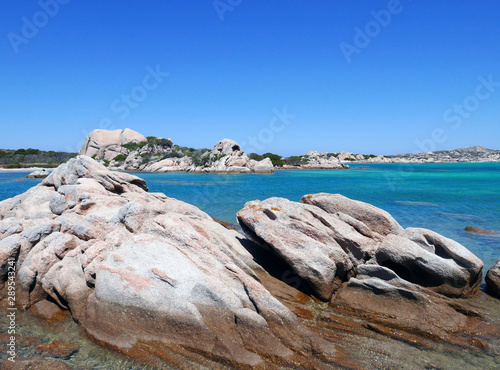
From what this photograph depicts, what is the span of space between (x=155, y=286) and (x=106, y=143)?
454ft

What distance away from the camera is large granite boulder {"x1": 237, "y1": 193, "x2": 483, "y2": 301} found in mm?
10797

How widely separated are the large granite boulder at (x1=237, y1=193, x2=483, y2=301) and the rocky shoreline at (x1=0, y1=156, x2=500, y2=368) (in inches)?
1.6

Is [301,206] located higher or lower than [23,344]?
higher

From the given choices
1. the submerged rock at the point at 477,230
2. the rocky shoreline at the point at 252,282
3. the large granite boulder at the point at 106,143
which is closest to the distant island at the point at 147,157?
the large granite boulder at the point at 106,143

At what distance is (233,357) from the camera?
293 inches

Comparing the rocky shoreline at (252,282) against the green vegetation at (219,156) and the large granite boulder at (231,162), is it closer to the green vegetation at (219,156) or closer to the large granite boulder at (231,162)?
the large granite boulder at (231,162)

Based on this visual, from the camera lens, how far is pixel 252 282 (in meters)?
9.23

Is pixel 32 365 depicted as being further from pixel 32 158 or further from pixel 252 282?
pixel 32 158

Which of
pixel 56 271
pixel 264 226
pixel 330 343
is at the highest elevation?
pixel 264 226

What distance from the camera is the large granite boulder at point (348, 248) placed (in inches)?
425

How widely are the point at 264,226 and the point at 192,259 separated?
3.20 meters

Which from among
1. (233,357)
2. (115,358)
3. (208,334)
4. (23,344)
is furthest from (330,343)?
(23,344)

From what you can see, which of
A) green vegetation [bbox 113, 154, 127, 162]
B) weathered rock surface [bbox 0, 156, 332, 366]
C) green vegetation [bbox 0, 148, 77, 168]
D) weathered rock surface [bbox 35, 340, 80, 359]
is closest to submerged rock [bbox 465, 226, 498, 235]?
weathered rock surface [bbox 0, 156, 332, 366]

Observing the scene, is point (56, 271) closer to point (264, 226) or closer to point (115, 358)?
Answer: point (115, 358)
